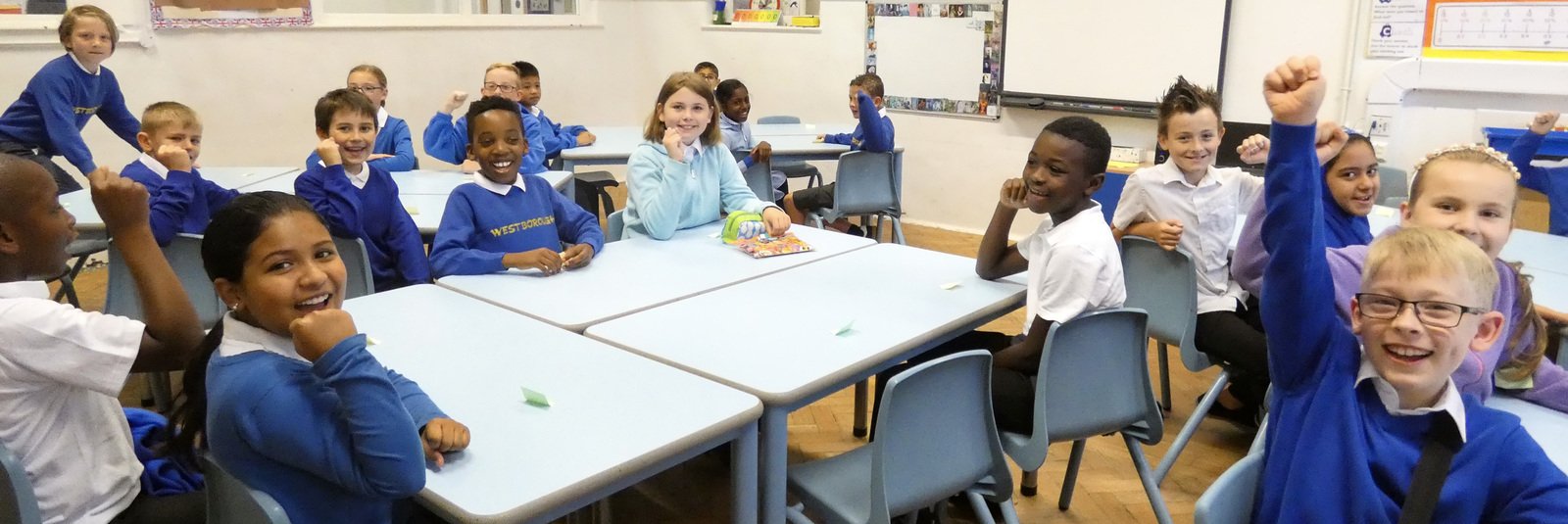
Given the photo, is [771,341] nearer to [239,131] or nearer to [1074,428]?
[1074,428]

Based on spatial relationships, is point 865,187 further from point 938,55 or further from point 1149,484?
point 1149,484

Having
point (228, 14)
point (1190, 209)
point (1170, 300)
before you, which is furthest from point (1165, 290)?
point (228, 14)

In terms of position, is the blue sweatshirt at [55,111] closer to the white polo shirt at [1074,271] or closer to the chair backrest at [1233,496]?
the white polo shirt at [1074,271]

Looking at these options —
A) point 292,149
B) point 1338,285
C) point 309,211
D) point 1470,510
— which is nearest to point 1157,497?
point 1338,285

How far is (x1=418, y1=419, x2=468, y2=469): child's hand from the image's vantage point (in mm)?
1377

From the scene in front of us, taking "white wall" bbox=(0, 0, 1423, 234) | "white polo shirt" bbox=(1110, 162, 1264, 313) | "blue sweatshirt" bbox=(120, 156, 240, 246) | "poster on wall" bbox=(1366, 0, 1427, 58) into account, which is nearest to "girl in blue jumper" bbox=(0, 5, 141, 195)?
"white wall" bbox=(0, 0, 1423, 234)

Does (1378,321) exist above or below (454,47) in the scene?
below

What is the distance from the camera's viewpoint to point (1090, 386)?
2.03 metres

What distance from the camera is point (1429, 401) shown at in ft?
4.32

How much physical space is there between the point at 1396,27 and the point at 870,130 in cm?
244

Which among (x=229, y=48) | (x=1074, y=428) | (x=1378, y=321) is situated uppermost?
(x=229, y=48)

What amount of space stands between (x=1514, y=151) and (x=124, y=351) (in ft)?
Result: 13.2

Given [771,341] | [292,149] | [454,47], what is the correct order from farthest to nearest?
1. [454,47]
2. [292,149]
3. [771,341]

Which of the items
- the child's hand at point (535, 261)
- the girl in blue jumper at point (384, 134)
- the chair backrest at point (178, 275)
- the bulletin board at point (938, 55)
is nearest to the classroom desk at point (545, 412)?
the child's hand at point (535, 261)
